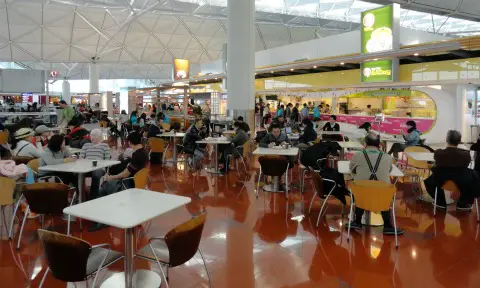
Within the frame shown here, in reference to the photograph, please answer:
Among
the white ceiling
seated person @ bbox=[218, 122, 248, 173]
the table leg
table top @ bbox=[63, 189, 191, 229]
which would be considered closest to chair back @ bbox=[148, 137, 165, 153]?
seated person @ bbox=[218, 122, 248, 173]

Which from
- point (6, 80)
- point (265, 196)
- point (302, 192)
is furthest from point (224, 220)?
point (6, 80)

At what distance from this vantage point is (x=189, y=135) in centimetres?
835

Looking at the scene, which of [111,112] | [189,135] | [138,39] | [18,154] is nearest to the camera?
[18,154]

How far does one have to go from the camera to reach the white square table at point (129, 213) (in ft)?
8.51

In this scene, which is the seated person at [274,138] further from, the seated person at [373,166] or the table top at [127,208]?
the table top at [127,208]

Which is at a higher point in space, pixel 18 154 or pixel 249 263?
pixel 18 154

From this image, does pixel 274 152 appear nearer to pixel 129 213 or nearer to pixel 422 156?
pixel 422 156

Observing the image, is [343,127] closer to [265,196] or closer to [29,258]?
[265,196]

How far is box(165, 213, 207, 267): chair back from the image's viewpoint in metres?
2.48

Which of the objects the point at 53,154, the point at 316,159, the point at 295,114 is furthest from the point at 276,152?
the point at 295,114

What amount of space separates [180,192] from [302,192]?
220 cm

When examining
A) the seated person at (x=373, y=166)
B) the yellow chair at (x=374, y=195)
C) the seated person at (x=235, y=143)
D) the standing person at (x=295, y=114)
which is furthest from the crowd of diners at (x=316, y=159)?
the standing person at (x=295, y=114)

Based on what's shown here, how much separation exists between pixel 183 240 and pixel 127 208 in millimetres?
596

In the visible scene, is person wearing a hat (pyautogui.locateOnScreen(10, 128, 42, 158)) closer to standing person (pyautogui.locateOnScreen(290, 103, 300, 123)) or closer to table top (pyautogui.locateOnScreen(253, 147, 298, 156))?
table top (pyautogui.locateOnScreen(253, 147, 298, 156))
